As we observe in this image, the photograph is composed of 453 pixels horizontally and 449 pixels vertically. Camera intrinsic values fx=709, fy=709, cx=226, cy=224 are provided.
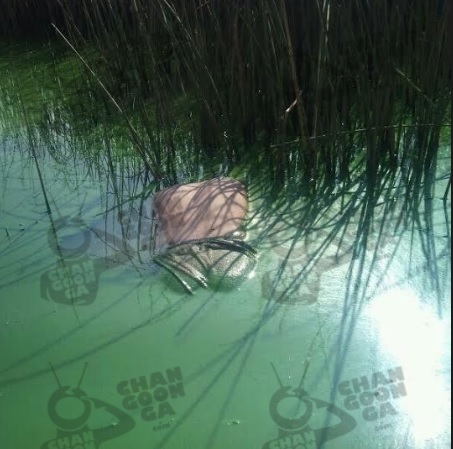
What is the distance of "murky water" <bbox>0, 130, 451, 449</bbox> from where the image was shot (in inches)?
45.1

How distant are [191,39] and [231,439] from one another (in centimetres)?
109

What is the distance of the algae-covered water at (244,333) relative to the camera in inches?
45.2

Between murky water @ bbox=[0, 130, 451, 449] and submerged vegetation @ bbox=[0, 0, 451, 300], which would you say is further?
submerged vegetation @ bbox=[0, 0, 451, 300]

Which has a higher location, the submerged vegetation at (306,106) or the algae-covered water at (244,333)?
the submerged vegetation at (306,106)

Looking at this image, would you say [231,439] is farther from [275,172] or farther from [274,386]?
[275,172]

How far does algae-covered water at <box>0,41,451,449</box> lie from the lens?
3.77 feet

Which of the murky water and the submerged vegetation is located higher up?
the submerged vegetation

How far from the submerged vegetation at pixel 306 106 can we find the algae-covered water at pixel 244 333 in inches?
1.8

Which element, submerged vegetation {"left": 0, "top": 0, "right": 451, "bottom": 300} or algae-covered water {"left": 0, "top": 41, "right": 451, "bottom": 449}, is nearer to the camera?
algae-covered water {"left": 0, "top": 41, "right": 451, "bottom": 449}

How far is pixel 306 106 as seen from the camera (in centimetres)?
195

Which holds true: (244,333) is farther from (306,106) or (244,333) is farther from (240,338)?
(306,106)

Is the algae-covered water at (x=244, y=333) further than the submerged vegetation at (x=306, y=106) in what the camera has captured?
No

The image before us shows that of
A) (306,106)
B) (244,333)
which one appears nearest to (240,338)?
(244,333)

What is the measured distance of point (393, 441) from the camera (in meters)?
1.09
